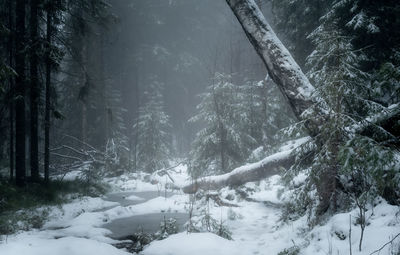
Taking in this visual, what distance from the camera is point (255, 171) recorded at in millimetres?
10336

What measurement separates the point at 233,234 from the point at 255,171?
390cm

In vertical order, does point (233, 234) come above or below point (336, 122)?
below

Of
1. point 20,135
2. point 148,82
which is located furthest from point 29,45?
point 148,82

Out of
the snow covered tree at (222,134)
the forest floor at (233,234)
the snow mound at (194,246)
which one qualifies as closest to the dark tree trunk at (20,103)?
the forest floor at (233,234)

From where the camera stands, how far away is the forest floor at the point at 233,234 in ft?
14.1

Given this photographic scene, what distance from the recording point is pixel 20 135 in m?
10.5

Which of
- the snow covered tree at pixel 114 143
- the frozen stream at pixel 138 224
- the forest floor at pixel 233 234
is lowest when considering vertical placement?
the frozen stream at pixel 138 224

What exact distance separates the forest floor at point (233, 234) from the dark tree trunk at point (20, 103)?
2.31m

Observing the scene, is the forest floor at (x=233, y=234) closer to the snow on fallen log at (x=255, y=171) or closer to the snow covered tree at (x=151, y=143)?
the snow on fallen log at (x=255, y=171)

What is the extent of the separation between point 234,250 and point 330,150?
8.22 feet

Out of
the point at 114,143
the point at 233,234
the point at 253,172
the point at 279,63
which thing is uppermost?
the point at 279,63

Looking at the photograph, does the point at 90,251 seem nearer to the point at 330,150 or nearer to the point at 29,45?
the point at 330,150

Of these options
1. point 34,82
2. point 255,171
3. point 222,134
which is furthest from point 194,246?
point 222,134

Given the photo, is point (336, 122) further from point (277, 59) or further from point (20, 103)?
point (20, 103)
